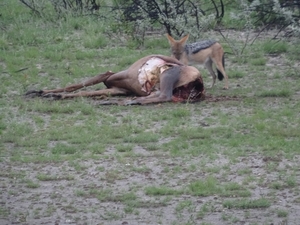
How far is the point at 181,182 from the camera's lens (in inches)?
280

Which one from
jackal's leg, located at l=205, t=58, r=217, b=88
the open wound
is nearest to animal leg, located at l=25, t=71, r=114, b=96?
the open wound

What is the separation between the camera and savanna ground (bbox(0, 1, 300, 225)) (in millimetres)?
6426

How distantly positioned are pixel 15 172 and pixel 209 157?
1.87m

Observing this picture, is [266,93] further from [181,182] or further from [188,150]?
[181,182]

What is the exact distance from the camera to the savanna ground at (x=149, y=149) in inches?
253

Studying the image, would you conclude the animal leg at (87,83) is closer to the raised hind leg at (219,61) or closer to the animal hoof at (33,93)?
the animal hoof at (33,93)

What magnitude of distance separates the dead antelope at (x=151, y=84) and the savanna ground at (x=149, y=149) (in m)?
0.17

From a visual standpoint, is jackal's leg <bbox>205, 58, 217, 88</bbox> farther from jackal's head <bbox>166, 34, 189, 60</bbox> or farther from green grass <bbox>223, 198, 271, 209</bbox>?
green grass <bbox>223, 198, 271, 209</bbox>

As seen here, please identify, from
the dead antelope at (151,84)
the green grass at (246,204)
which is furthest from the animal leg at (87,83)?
the green grass at (246,204)

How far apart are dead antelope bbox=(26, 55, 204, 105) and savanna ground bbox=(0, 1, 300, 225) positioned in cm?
17

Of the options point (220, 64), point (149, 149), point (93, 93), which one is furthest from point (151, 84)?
point (149, 149)

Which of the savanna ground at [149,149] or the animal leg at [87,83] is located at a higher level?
the animal leg at [87,83]

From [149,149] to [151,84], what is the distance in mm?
2198

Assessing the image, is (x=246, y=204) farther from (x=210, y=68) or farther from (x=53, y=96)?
(x=210, y=68)
